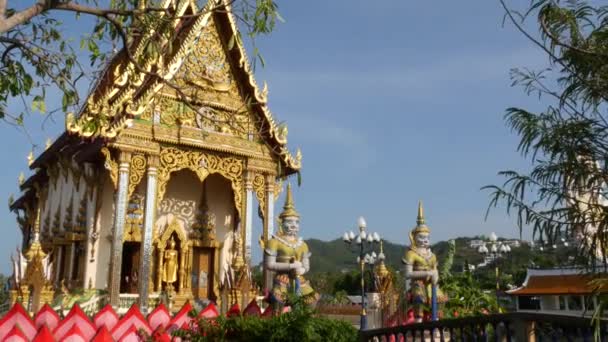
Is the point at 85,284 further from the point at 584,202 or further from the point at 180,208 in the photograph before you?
the point at 584,202

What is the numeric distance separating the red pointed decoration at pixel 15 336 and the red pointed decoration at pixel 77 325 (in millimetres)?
375

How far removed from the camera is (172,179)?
14.1 m

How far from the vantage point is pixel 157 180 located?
11711 mm

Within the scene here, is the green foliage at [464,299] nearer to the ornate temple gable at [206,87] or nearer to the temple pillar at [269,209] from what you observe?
the ornate temple gable at [206,87]

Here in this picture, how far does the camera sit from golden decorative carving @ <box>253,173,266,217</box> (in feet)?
43.3

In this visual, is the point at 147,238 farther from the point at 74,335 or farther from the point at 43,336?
the point at 43,336

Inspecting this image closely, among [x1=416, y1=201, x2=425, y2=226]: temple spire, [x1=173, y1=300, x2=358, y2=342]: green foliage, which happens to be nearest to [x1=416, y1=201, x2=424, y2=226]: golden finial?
[x1=416, y1=201, x2=425, y2=226]: temple spire

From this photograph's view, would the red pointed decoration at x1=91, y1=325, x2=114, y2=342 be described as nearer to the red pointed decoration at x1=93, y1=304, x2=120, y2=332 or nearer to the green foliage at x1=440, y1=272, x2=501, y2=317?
the red pointed decoration at x1=93, y1=304, x2=120, y2=332

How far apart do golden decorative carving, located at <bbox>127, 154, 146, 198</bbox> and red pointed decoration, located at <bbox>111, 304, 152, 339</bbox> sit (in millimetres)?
5715

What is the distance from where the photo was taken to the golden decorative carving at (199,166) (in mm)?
11906

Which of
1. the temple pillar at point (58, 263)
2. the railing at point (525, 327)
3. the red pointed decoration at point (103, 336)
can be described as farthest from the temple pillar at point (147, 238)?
the railing at point (525, 327)

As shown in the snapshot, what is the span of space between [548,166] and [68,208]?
1273 cm

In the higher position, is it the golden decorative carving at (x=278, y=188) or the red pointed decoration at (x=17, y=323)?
the golden decorative carving at (x=278, y=188)

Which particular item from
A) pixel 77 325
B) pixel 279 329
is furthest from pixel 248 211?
pixel 279 329
